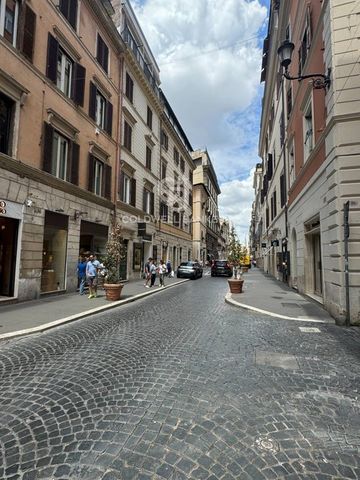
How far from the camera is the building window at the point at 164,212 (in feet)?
90.8

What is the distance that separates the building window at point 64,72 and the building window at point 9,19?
2.51 metres

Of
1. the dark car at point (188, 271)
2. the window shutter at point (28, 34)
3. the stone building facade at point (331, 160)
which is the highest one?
the window shutter at point (28, 34)

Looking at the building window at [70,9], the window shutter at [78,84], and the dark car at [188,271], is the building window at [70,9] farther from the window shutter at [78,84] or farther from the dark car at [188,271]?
the dark car at [188,271]

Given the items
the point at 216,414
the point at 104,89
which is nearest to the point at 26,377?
the point at 216,414

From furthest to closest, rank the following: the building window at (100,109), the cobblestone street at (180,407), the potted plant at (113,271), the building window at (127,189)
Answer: the building window at (127,189)
the building window at (100,109)
the potted plant at (113,271)
the cobblestone street at (180,407)

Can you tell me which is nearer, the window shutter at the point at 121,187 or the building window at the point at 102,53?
the building window at the point at 102,53

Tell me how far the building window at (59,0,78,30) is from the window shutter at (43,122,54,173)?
5.75 m

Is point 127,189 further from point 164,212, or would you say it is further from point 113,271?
point 113,271

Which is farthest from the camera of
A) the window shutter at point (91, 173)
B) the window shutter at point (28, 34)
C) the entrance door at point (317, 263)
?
the window shutter at point (91, 173)

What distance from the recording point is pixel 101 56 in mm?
16906

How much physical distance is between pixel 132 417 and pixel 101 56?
62.3 ft

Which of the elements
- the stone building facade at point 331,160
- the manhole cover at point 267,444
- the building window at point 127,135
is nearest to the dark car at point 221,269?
the building window at point 127,135

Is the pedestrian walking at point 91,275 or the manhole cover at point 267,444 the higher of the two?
the pedestrian walking at point 91,275

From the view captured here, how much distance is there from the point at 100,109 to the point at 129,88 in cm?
491
